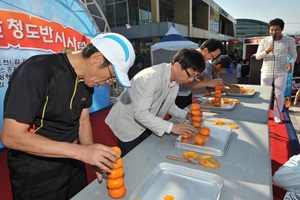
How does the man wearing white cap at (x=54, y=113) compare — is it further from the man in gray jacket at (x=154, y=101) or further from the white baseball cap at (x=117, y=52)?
the man in gray jacket at (x=154, y=101)

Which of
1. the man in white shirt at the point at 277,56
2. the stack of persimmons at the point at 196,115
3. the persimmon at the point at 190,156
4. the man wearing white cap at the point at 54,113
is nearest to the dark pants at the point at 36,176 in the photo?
the man wearing white cap at the point at 54,113

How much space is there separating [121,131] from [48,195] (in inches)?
29.5

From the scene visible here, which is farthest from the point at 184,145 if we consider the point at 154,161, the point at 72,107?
the point at 72,107

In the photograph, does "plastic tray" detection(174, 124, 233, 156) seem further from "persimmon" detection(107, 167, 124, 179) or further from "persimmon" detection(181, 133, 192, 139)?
"persimmon" detection(107, 167, 124, 179)

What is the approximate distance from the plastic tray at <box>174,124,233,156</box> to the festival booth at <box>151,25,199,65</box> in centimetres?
654

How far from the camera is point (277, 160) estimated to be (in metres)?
2.65

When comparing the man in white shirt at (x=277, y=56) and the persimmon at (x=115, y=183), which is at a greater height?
the man in white shirt at (x=277, y=56)

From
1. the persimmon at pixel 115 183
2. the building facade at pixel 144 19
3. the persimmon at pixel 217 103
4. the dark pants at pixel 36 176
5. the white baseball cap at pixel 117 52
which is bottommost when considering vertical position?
the dark pants at pixel 36 176

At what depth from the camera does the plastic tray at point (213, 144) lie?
1.28 m

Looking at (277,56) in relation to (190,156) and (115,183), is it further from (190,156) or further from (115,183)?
(115,183)

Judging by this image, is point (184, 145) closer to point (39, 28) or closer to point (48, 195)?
point (48, 195)

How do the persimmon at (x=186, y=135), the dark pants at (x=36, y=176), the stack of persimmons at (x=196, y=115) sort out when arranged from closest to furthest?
the dark pants at (x=36, y=176) → the persimmon at (x=186, y=135) → the stack of persimmons at (x=196, y=115)

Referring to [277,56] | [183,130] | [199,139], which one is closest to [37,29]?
[183,130]

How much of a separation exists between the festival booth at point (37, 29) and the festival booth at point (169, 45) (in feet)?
→ 12.8
